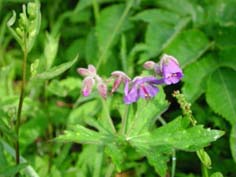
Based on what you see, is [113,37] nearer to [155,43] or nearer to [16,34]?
[155,43]

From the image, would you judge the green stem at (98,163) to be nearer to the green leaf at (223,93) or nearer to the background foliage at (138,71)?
the background foliage at (138,71)

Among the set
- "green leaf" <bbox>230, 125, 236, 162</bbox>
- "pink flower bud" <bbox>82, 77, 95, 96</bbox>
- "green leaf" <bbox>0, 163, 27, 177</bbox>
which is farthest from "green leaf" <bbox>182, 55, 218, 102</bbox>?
"green leaf" <bbox>0, 163, 27, 177</bbox>

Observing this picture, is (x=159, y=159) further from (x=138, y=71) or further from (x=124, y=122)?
(x=138, y=71)

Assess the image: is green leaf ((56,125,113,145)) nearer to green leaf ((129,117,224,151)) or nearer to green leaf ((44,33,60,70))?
green leaf ((129,117,224,151))

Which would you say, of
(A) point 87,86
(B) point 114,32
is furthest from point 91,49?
(A) point 87,86

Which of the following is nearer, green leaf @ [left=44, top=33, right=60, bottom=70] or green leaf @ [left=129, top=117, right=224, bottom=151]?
green leaf @ [left=129, top=117, right=224, bottom=151]

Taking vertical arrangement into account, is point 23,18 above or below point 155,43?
above

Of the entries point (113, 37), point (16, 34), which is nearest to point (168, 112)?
point (113, 37)
